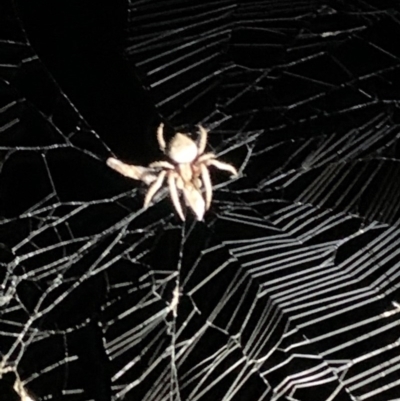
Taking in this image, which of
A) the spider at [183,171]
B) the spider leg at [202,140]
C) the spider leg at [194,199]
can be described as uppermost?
the spider leg at [202,140]

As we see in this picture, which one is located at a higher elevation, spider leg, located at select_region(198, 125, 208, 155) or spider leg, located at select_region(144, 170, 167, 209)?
spider leg, located at select_region(198, 125, 208, 155)

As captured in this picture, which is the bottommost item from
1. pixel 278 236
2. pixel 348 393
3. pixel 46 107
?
pixel 348 393

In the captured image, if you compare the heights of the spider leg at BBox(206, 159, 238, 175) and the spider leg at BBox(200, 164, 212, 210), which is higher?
the spider leg at BBox(206, 159, 238, 175)

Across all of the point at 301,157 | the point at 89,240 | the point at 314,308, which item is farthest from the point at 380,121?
the point at 89,240

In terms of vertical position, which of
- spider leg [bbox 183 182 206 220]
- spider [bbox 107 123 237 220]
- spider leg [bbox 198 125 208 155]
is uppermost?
spider leg [bbox 198 125 208 155]

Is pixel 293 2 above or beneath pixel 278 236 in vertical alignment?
above

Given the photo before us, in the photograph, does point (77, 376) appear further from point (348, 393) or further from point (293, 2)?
point (293, 2)
